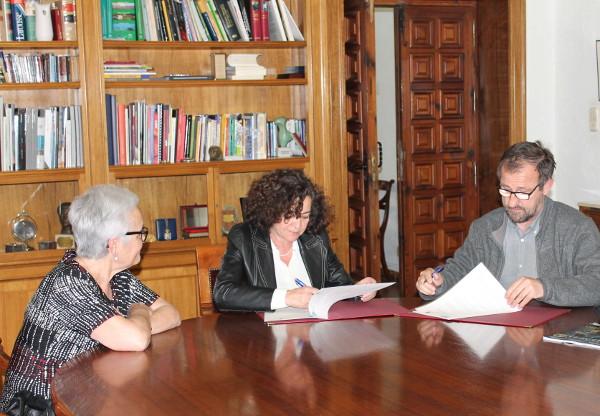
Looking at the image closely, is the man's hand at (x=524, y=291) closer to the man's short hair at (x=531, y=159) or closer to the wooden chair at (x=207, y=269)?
the man's short hair at (x=531, y=159)

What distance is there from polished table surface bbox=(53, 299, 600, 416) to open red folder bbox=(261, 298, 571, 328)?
0.04 m

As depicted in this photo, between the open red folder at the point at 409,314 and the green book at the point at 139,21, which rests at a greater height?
the green book at the point at 139,21

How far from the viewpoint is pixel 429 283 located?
2.75 metres

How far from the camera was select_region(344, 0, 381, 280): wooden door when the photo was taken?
464 centimetres

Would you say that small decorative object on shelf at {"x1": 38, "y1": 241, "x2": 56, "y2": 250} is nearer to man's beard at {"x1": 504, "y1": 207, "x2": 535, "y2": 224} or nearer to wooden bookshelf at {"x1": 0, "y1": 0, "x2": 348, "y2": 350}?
Answer: wooden bookshelf at {"x1": 0, "y1": 0, "x2": 348, "y2": 350}

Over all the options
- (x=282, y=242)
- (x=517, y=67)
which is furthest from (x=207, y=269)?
(x=517, y=67)

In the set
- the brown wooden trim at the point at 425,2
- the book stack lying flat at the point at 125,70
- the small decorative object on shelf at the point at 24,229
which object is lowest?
the small decorative object on shelf at the point at 24,229

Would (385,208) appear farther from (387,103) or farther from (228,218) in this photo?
(228,218)

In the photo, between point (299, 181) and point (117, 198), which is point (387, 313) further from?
point (117, 198)

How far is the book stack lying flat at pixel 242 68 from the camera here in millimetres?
4504

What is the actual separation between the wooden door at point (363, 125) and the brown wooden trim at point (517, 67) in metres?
0.91

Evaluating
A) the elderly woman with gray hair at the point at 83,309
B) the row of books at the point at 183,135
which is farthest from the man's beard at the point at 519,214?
the row of books at the point at 183,135

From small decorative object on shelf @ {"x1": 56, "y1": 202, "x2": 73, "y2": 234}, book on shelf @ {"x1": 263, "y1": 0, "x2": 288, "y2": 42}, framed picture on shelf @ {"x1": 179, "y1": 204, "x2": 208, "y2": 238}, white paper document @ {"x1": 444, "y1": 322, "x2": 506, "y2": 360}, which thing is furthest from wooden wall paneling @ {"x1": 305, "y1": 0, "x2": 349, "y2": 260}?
white paper document @ {"x1": 444, "y1": 322, "x2": 506, "y2": 360}

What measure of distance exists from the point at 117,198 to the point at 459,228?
3.62 meters
